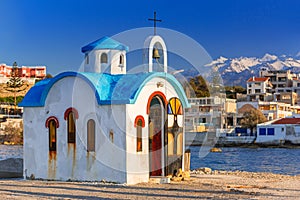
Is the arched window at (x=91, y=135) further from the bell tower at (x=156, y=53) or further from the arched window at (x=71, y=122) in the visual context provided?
the bell tower at (x=156, y=53)

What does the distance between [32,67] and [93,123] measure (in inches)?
4412

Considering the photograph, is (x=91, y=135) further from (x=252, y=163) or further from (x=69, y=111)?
(x=252, y=163)

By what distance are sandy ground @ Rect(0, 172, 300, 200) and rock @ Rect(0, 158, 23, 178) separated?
2.85 meters

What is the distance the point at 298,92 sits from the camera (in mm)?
121438

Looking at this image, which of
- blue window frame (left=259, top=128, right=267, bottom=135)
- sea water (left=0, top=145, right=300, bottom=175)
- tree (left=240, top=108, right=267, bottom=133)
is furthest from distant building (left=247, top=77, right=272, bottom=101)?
sea water (left=0, top=145, right=300, bottom=175)

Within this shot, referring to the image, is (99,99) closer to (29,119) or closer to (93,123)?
(93,123)

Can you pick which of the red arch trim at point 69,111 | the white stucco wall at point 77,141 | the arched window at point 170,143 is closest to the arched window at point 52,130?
the white stucco wall at point 77,141

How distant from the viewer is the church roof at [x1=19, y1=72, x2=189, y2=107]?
16.5 metres

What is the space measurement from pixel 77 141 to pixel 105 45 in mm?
3534

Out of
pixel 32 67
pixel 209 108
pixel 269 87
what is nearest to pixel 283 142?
pixel 209 108

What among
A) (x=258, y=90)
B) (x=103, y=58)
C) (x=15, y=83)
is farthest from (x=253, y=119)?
(x=103, y=58)

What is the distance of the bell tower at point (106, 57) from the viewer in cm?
1842

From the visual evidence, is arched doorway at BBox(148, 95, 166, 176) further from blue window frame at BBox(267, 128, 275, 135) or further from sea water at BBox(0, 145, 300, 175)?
blue window frame at BBox(267, 128, 275, 135)

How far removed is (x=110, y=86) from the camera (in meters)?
17.2
